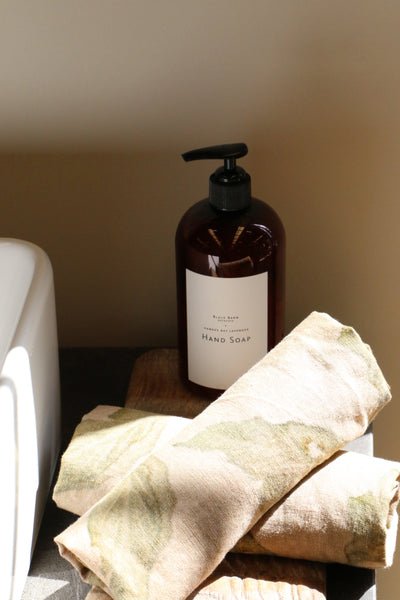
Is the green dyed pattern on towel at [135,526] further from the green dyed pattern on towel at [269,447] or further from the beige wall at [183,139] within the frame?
the beige wall at [183,139]

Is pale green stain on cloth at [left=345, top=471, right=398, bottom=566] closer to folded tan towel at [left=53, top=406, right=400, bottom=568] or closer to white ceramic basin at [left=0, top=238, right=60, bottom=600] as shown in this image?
folded tan towel at [left=53, top=406, right=400, bottom=568]

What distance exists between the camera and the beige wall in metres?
0.59

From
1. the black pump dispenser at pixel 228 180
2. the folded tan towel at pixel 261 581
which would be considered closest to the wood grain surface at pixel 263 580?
the folded tan towel at pixel 261 581

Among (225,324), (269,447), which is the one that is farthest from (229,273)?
(269,447)

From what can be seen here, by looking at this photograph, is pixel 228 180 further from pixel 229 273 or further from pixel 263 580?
pixel 263 580

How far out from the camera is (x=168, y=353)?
66cm

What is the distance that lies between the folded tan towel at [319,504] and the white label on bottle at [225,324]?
11cm

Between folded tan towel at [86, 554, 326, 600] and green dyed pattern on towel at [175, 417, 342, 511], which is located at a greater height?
green dyed pattern on towel at [175, 417, 342, 511]

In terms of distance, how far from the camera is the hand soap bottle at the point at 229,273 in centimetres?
54

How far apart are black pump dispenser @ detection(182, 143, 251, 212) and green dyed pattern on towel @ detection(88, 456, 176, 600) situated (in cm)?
20

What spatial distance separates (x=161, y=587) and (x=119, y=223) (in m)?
0.35

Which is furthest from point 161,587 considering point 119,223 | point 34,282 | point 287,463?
point 119,223

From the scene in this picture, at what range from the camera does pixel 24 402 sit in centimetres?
44

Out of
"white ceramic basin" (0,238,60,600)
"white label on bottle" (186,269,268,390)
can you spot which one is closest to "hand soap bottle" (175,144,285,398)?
"white label on bottle" (186,269,268,390)
